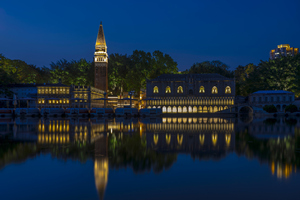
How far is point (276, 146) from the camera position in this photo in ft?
62.0

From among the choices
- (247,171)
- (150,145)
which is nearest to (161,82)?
(150,145)

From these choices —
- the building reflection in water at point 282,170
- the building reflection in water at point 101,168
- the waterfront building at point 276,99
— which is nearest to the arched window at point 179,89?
the waterfront building at point 276,99

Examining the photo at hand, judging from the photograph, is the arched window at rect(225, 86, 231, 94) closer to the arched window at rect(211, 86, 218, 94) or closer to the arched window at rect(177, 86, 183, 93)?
the arched window at rect(211, 86, 218, 94)

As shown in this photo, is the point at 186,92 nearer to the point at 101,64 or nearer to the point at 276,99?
the point at 276,99

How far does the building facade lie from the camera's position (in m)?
93.9

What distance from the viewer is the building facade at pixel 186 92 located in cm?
9394

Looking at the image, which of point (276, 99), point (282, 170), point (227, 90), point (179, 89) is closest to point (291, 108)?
point (276, 99)

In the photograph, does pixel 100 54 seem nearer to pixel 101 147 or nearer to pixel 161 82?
pixel 161 82

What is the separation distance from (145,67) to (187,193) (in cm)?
10906

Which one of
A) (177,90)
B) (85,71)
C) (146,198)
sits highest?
(85,71)

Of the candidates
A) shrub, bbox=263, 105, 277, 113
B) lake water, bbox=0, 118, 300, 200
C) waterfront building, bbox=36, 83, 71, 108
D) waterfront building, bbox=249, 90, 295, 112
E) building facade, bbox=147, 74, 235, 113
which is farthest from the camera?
waterfront building, bbox=36, 83, 71, 108

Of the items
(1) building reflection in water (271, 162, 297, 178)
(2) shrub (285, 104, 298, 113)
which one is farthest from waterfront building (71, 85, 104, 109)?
(1) building reflection in water (271, 162, 297, 178)

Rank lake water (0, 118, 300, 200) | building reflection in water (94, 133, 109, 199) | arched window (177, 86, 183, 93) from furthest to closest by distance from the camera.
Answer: arched window (177, 86, 183, 93), building reflection in water (94, 133, 109, 199), lake water (0, 118, 300, 200)

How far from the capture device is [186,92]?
94.7m
